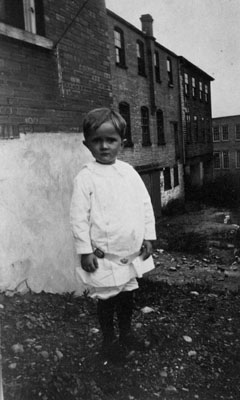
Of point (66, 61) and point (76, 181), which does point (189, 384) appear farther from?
point (66, 61)

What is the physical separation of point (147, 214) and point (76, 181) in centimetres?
59

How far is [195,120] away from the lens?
20.6 m

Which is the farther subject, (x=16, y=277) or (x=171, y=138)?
(x=171, y=138)

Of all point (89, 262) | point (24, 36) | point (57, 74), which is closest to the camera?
point (89, 262)

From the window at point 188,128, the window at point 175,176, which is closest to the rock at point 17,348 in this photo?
the window at point 175,176

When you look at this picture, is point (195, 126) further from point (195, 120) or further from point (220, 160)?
point (220, 160)

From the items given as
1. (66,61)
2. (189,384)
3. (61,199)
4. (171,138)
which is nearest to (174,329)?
(189,384)

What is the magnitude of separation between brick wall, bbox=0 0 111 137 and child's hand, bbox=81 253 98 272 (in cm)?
147

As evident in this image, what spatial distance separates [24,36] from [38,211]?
167cm

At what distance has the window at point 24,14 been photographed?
3.22m

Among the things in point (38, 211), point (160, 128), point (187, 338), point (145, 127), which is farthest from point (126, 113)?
point (187, 338)

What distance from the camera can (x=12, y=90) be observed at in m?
3.11

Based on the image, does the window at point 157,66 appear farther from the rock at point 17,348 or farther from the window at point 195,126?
the rock at point 17,348

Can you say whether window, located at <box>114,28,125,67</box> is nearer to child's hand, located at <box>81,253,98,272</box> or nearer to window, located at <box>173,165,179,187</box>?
window, located at <box>173,165,179,187</box>
